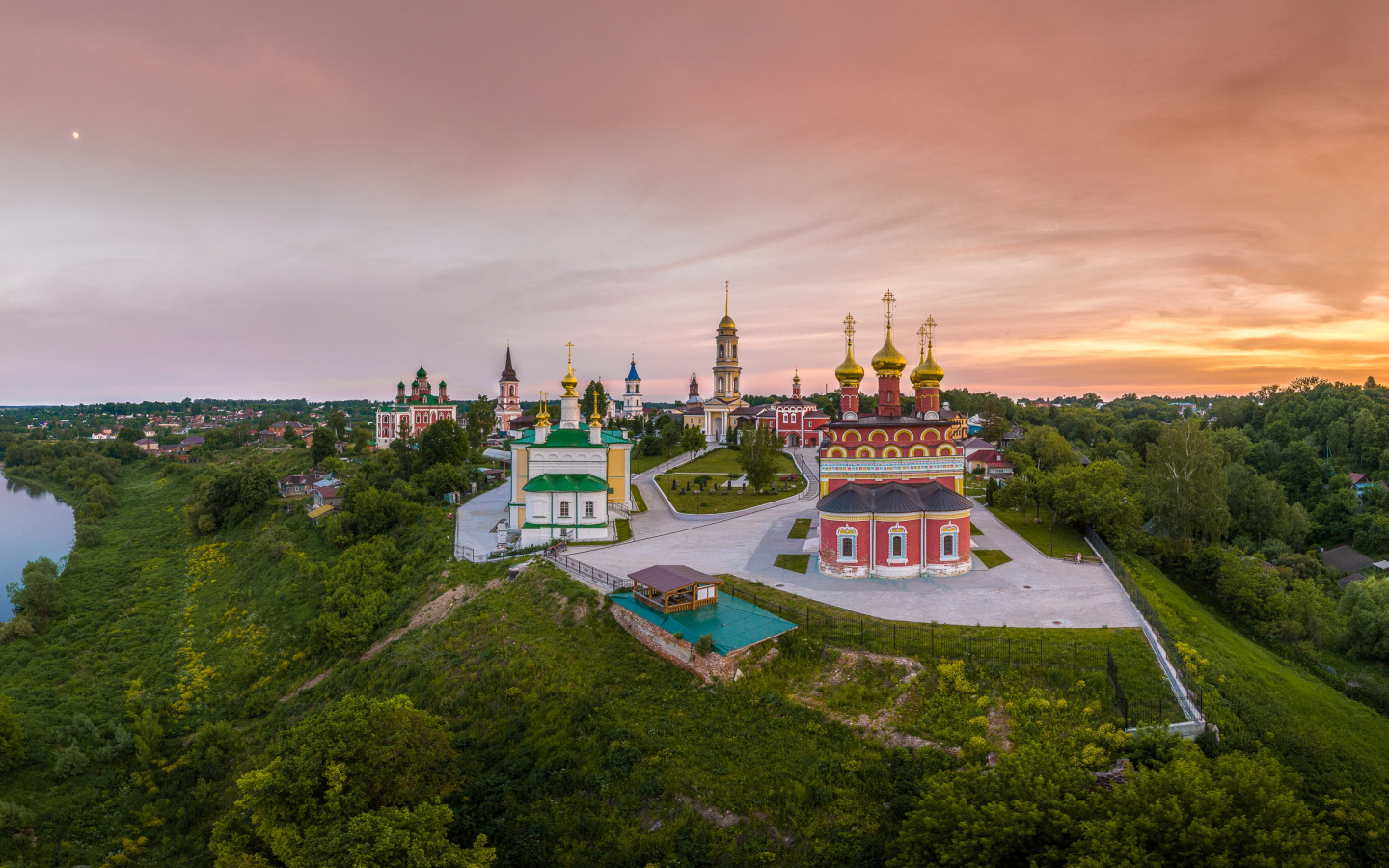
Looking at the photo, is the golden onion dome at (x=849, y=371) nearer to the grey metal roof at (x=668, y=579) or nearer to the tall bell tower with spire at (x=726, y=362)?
the grey metal roof at (x=668, y=579)

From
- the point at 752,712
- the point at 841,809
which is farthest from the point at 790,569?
the point at 841,809

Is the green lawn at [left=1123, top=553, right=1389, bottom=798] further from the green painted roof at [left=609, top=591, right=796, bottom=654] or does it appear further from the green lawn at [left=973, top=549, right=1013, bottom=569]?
the green painted roof at [left=609, top=591, right=796, bottom=654]

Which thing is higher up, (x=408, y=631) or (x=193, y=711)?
(x=408, y=631)

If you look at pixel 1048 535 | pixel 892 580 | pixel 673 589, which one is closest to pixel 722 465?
pixel 1048 535

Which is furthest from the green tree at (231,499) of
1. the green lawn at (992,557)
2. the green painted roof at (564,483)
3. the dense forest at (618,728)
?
the green lawn at (992,557)

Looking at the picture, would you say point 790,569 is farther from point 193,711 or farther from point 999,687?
point 193,711
